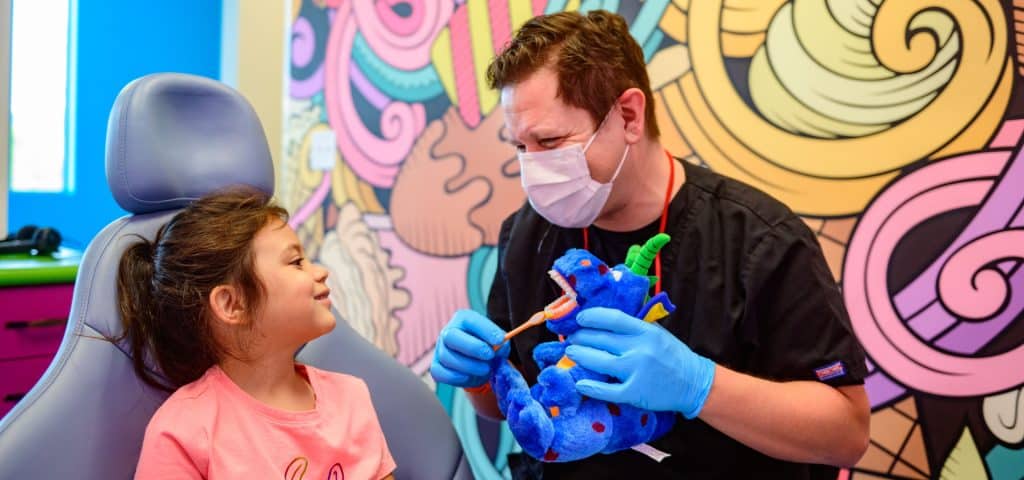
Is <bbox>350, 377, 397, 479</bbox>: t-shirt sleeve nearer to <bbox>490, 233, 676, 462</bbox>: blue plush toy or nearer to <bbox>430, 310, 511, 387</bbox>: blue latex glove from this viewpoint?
<bbox>430, 310, 511, 387</bbox>: blue latex glove

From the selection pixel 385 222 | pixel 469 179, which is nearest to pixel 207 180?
pixel 469 179

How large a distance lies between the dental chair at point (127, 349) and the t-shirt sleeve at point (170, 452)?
3.3 inches

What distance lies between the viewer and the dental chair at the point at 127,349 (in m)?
1.11

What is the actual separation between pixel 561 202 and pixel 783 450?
48cm

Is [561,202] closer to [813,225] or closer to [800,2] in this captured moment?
[813,225]

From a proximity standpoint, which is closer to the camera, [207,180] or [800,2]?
[207,180]

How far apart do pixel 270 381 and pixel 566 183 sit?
555 mm

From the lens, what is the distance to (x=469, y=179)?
7.72 feet

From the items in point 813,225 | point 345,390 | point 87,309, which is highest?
point 813,225

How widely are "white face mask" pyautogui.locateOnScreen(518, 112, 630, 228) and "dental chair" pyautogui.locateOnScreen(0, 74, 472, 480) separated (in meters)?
0.42

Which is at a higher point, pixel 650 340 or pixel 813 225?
pixel 813 225

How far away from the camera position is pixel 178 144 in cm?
132

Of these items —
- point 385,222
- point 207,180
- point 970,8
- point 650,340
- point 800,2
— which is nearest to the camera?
point 650,340

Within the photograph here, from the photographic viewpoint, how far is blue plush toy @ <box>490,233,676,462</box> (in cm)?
102
